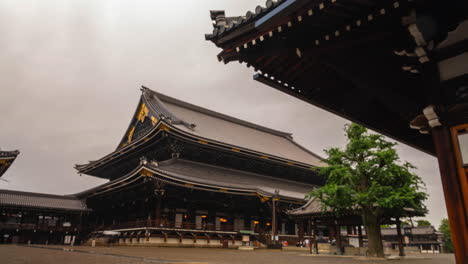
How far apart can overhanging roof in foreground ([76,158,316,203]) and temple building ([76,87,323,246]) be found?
0.06m

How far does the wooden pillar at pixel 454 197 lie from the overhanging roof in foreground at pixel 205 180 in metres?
17.7

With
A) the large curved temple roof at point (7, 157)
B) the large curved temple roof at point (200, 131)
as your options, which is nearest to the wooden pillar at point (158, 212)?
the large curved temple roof at point (200, 131)

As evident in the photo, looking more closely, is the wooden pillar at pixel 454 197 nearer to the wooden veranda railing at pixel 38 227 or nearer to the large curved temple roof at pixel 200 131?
the large curved temple roof at pixel 200 131

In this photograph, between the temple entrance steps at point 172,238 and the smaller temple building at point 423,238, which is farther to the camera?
the smaller temple building at point 423,238

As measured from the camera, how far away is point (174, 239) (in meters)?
20.9

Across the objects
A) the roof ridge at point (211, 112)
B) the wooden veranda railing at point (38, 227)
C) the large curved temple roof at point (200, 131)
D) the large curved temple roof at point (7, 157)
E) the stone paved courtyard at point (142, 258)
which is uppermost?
the roof ridge at point (211, 112)

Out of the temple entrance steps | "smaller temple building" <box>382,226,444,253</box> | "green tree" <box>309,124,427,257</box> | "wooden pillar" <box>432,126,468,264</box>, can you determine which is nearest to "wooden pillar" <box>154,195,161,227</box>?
the temple entrance steps

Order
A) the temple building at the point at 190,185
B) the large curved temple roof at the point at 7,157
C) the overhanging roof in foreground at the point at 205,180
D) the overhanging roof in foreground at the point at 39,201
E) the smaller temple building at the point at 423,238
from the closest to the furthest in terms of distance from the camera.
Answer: the large curved temple roof at the point at 7,157, the overhanging roof in foreground at the point at 205,180, the temple building at the point at 190,185, the overhanging roof in foreground at the point at 39,201, the smaller temple building at the point at 423,238

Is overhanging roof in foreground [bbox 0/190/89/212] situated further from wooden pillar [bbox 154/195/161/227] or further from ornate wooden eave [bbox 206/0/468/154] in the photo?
ornate wooden eave [bbox 206/0/468/154]

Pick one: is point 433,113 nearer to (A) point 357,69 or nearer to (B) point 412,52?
(B) point 412,52

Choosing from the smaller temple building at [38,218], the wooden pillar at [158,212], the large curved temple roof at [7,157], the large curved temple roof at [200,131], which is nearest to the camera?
the large curved temple roof at [7,157]

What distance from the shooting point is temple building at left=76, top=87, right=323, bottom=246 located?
71.4 feet

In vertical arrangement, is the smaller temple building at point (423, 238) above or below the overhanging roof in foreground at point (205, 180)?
below

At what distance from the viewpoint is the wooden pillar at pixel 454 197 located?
12.9ft
